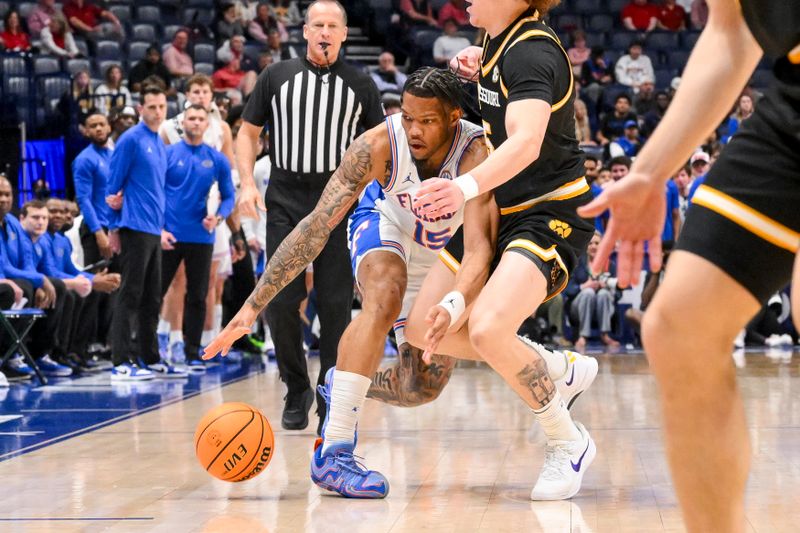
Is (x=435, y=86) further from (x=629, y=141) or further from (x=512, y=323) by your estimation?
(x=629, y=141)

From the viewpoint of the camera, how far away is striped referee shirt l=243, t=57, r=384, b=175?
585cm

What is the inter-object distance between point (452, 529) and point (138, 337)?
6111 millimetres

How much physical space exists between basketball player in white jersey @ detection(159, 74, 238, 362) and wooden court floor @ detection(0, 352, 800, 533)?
3121 mm

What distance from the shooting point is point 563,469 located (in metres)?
4.15

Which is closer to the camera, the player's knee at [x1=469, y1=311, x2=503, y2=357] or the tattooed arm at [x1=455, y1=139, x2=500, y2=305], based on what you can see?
the player's knee at [x1=469, y1=311, x2=503, y2=357]

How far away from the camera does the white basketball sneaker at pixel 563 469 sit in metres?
4.09

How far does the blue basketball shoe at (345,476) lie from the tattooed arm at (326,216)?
621 millimetres

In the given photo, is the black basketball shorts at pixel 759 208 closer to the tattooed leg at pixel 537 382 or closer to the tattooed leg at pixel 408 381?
the tattooed leg at pixel 537 382

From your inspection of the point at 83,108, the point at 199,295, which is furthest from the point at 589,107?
the point at 199,295

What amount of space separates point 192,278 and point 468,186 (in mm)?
6487

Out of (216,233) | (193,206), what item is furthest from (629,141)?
(193,206)

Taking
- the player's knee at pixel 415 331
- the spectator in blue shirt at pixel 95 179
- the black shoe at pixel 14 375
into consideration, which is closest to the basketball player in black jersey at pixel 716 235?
the player's knee at pixel 415 331

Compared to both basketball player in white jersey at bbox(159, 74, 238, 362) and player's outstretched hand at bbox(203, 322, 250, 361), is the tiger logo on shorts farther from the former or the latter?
basketball player in white jersey at bbox(159, 74, 238, 362)

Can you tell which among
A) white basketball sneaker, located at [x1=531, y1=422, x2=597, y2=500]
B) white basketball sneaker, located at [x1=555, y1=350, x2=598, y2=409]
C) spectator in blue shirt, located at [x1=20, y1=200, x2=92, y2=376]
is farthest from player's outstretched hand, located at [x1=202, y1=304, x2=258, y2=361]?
spectator in blue shirt, located at [x1=20, y1=200, x2=92, y2=376]
